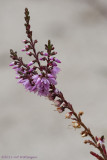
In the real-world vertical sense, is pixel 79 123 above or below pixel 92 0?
below

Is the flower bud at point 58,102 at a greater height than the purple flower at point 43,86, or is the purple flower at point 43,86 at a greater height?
the purple flower at point 43,86

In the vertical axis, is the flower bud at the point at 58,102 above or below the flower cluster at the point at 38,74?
below

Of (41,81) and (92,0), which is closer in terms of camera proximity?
(41,81)

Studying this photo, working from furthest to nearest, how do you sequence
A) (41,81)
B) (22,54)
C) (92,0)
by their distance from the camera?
(92,0), (22,54), (41,81)

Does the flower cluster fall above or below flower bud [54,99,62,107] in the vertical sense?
above

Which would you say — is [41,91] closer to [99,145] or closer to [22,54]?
[99,145]

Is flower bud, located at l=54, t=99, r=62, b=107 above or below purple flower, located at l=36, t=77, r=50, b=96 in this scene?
below

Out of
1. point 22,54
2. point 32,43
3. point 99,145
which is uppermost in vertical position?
point 22,54

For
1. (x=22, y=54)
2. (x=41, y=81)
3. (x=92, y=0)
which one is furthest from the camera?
(x=92, y=0)

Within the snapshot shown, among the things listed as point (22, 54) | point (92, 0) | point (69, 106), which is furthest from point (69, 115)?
point (92, 0)
